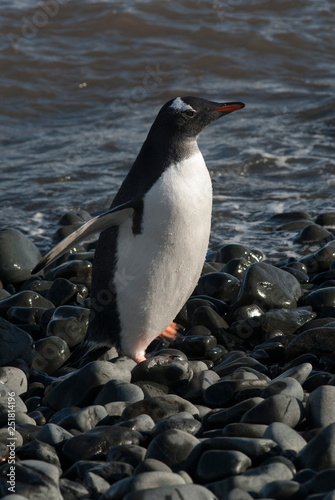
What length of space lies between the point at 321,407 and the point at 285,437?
31 centimetres

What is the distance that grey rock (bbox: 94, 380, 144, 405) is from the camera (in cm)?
368

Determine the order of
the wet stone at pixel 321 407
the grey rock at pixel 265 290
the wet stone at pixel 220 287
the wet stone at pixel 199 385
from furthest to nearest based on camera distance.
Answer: the wet stone at pixel 220 287 < the grey rock at pixel 265 290 < the wet stone at pixel 199 385 < the wet stone at pixel 321 407

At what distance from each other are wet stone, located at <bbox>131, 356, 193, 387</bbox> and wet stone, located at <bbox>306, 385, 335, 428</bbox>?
2.70ft

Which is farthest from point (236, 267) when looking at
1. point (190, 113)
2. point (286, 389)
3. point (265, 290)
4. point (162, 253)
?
point (286, 389)

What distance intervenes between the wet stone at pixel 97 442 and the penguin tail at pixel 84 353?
151 cm

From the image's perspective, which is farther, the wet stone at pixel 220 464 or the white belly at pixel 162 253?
the white belly at pixel 162 253

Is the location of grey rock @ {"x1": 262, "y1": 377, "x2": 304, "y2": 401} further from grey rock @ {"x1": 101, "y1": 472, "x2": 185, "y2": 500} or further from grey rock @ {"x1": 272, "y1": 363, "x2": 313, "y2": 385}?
grey rock @ {"x1": 101, "y1": 472, "x2": 185, "y2": 500}

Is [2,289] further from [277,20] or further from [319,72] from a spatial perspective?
[277,20]

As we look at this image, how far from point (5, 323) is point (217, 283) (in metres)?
1.62

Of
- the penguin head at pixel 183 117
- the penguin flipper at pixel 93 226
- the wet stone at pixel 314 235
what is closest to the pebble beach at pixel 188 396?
the penguin flipper at pixel 93 226

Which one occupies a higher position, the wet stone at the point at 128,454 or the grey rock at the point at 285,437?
the grey rock at the point at 285,437

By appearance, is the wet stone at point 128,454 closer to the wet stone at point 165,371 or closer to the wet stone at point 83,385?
the wet stone at point 83,385

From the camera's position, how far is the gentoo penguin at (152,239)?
448 centimetres

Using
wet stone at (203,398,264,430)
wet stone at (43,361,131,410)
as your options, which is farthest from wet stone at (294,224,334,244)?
wet stone at (203,398,264,430)
